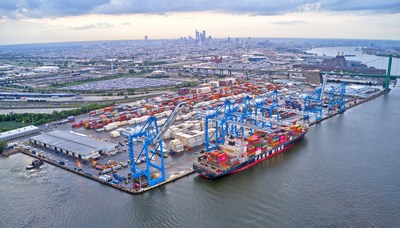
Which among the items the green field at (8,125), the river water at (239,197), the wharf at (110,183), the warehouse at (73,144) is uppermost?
the warehouse at (73,144)

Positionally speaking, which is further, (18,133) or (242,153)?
(18,133)

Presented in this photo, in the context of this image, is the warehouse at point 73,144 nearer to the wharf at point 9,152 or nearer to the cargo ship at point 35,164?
the wharf at point 9,152

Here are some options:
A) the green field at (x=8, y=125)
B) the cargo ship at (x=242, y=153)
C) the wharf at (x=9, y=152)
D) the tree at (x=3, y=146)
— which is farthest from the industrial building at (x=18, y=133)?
the cargo ship at (x=242, y=153)

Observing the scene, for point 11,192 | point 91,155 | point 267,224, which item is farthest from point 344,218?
point 11,192

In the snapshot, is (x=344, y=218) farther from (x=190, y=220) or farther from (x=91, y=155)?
(x=91, y=155)

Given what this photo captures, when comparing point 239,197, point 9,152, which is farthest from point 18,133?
point 239,197

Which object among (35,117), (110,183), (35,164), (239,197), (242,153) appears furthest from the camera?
(35,117)

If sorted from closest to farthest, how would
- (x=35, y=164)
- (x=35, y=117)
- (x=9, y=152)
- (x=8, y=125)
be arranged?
(x=35, y=164)
(x=9, y=152)
(x=8, y=125)
(x=35, y=117)

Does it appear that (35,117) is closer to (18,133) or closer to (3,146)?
(18,133)

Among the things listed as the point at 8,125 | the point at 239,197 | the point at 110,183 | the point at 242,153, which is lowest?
the point at 239,197
